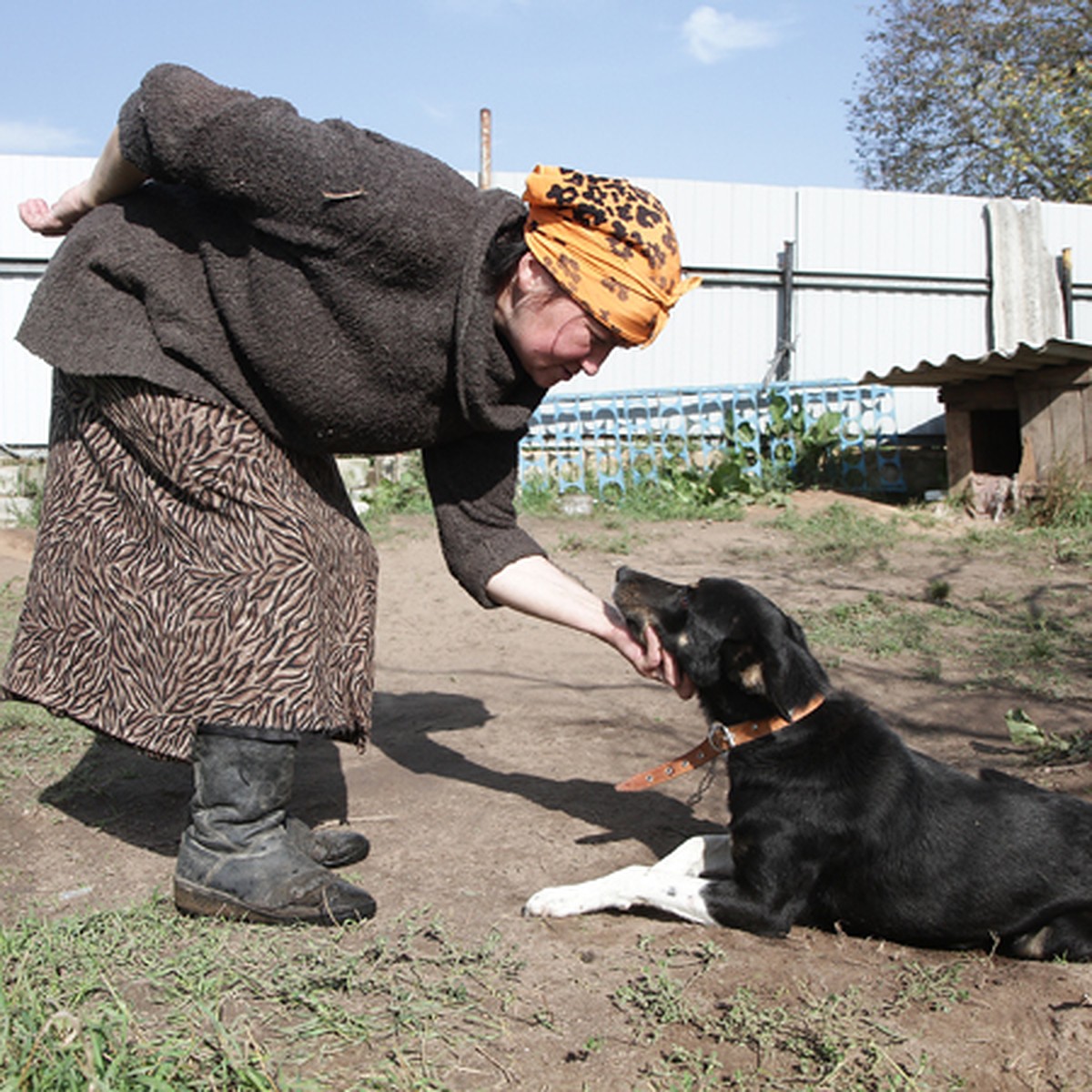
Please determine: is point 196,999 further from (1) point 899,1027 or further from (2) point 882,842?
(2) point 882,842

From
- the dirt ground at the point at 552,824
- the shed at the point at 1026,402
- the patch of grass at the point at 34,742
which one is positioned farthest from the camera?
the shed at the point at 1026,402

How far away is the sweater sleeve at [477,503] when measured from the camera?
3262 millimetres

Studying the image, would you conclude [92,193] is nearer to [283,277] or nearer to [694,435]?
[283,277]

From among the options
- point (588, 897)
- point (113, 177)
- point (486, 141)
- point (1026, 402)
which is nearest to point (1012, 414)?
point (1026, 402)

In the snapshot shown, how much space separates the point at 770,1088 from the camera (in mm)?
2102

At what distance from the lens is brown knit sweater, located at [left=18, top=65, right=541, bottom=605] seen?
244 cm

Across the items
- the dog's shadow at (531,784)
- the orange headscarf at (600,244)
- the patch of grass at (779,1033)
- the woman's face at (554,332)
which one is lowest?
the dog's shadow at (531,784)

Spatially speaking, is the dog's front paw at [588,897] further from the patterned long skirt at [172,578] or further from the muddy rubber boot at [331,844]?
the patterned long skirt at [172,578]

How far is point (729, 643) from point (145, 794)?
82.3 inches

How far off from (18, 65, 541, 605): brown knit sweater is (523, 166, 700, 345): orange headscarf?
15 centimetres

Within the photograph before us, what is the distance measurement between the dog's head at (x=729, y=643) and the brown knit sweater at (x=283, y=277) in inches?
31.0

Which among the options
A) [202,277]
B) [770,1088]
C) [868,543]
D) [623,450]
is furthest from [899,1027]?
[623,450]

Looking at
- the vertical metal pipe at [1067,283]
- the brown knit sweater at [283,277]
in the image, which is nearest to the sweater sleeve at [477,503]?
the brown knit sweater at [283,277]

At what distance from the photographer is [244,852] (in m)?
2.79
